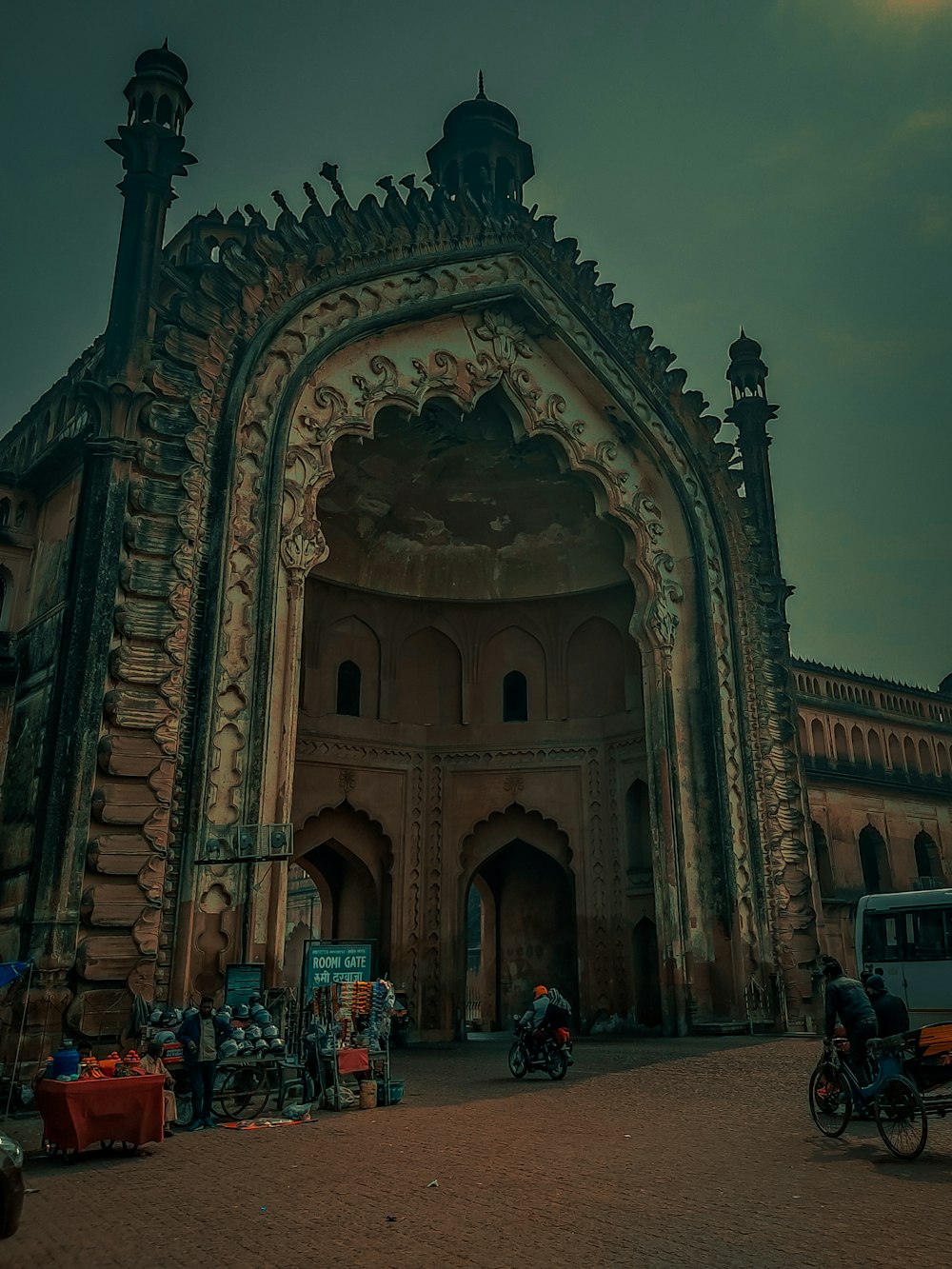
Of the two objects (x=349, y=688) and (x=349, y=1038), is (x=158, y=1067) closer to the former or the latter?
(x=349, y=1038)

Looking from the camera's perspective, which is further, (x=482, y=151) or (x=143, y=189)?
(x=482, y=151)

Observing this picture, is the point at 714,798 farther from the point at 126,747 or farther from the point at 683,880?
the point at 126,747

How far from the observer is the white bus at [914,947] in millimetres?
16250

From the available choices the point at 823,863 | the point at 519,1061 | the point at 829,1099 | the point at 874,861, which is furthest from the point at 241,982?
the point at 874,861

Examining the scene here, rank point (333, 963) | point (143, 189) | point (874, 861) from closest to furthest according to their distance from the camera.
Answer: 1. point (333, 963)
2. point (143, 189)
3. point (874, 861)

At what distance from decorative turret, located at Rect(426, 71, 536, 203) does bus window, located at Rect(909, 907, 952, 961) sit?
57.3 ft

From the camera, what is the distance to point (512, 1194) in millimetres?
6246

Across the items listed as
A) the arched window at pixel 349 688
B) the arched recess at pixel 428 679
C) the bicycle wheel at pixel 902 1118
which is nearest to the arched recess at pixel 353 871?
the arched window at pixel 349 688

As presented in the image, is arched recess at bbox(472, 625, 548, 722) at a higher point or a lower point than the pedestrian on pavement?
higher

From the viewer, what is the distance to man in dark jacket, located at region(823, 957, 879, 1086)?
26.7 feet

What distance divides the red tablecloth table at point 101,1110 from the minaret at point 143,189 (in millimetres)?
8795

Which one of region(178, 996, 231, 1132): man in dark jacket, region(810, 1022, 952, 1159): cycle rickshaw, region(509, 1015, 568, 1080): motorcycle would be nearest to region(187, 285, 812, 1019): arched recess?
region(178, 996, 231, 1132): man in dark jacket

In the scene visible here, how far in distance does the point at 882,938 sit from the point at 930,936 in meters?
1.02

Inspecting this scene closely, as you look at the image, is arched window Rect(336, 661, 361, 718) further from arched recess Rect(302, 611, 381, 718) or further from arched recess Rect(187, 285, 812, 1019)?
arched recess Rect(187, 285, 812, 1019)
